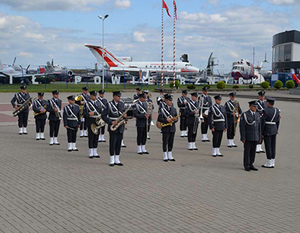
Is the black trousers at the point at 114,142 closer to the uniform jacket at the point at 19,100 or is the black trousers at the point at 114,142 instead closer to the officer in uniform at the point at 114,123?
the officer in uniform at the point at 114,123

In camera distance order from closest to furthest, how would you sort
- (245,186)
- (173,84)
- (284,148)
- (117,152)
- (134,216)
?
(134,216) → (245,186) → (117,152) → (284,148) → (173,84)

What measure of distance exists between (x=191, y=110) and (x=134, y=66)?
60.2 m

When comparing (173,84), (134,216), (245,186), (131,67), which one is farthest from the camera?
(131,67)

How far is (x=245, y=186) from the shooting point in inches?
372

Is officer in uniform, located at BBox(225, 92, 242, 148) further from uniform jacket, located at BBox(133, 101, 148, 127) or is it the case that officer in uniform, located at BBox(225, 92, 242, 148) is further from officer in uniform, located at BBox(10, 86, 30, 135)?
officer in uniform, located at BBox(10, 86, 30, 135)

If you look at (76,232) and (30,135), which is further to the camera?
(30,135)

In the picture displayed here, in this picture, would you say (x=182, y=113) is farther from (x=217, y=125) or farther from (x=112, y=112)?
(x=112, y=112)

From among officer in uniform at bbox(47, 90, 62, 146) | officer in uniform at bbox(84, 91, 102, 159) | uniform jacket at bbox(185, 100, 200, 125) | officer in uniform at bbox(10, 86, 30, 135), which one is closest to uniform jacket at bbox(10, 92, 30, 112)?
officer in uniform at bbox(10, 86, 30, 135)

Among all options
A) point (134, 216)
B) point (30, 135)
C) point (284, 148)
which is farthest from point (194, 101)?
point (134, 216)

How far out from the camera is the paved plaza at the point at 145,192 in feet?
22.7

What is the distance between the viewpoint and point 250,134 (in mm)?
11008

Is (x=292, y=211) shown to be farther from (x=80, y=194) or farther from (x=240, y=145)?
(x=240, y=145)

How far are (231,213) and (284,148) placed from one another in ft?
25.0

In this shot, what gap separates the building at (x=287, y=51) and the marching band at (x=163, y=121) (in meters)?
69.2
